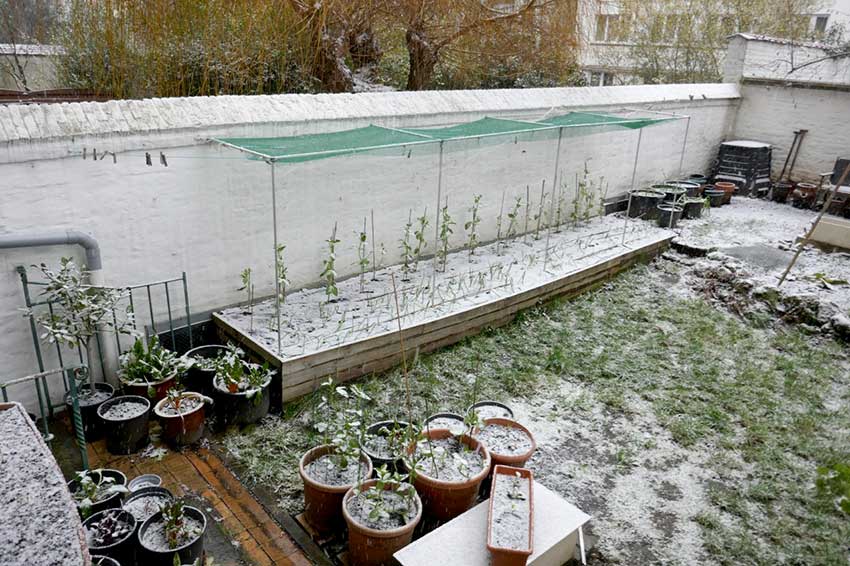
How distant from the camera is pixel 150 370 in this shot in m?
4.41

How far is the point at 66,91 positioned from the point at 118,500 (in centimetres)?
468

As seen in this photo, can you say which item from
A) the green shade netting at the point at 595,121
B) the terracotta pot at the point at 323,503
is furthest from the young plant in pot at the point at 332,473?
the green shade netting at the point at 595,121

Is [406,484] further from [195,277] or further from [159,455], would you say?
[195,277]

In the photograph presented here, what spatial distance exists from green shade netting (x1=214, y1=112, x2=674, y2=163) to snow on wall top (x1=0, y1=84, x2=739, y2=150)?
0.68 ft

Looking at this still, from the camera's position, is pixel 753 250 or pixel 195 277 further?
pixel 753 250

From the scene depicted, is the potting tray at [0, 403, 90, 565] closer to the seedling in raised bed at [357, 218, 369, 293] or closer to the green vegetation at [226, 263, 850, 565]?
the green vegetation at [226, 263, 850, 565]

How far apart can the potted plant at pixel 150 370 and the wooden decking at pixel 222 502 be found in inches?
17.3

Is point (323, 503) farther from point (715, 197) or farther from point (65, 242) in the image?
point (715, 197)

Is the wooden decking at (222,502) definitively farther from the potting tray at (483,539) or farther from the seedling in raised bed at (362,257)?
the seedling in raised bed at (362,257)

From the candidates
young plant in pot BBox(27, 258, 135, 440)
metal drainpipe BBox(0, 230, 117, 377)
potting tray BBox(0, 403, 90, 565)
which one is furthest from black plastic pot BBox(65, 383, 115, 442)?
potting tray BBox(0, 403, 90, 565)

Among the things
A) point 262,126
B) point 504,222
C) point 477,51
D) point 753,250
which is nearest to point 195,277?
point 262,126

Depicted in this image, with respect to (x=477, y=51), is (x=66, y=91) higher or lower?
lower

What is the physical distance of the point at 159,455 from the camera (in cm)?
412

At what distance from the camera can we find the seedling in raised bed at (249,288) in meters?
5.21
